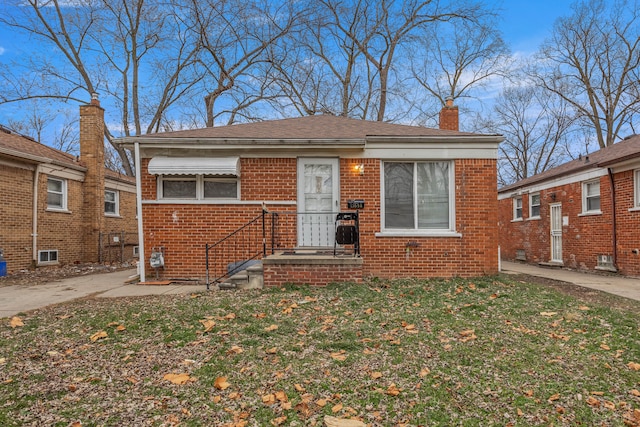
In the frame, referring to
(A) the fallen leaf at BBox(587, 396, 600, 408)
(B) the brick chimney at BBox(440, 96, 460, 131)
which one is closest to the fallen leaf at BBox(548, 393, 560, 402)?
(A) the fallen leaf at BBox(587, 396, 600, 408)

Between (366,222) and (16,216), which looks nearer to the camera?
(366,222)

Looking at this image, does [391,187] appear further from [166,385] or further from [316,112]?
[316,112]

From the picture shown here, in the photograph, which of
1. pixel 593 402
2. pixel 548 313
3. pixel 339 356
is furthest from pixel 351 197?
pixel 593 402

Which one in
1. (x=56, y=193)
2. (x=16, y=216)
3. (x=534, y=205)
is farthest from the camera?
(x=534, y=205)

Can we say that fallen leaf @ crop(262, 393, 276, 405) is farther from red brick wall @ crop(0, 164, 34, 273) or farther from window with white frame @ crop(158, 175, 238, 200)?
red brick wall @ crop(0, 164, 34, 273)

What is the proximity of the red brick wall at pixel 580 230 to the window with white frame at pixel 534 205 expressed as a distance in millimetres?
Result: 214

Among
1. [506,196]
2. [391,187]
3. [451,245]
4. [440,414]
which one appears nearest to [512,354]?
[440,414]

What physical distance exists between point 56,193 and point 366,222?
1045cm

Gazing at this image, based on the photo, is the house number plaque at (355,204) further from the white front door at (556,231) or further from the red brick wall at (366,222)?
the white front door at (556,231)

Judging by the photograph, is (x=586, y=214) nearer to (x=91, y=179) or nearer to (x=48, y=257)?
(x=91, y=179)

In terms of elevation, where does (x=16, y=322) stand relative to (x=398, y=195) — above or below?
below

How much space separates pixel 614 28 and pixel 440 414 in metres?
26.5

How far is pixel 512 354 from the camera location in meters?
3.59

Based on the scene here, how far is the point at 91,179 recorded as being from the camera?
13023 millimetres
